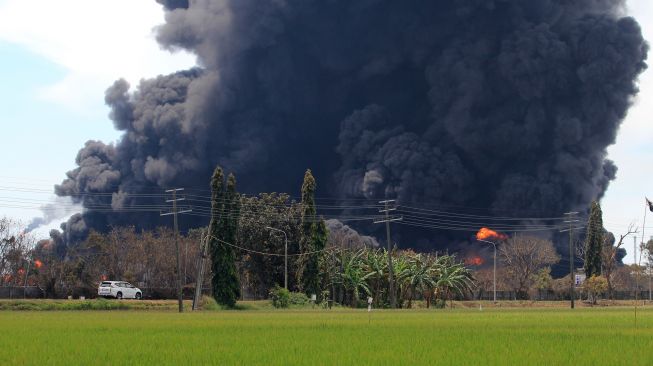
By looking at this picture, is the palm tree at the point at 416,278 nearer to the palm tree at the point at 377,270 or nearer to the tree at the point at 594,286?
the palm tree at the point at 377,270

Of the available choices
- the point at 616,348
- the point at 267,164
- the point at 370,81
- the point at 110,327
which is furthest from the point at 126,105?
the point at 616,348

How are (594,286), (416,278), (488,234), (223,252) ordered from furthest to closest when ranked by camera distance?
(488,234)
(594,286)
(416,278)
(223,252)

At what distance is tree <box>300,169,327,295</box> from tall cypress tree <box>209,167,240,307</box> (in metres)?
7.95

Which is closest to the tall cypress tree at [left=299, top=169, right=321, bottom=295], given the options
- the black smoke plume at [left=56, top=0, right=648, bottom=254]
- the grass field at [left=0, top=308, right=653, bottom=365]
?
the grass field at [left=0, top=308, right=653, bottom=365]

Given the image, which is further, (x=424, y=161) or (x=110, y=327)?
(x=424, y=161)

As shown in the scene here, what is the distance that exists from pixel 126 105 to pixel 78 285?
72409 millimetres

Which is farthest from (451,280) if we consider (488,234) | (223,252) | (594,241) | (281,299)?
(488,234)

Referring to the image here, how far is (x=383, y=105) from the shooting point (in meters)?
159

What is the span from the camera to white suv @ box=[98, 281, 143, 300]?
278 ft

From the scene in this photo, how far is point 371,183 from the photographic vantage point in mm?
139875

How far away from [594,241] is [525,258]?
550 inches

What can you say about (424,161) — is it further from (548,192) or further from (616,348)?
(616,348)

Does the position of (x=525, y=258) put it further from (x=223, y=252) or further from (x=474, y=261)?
(x=223, y=252)

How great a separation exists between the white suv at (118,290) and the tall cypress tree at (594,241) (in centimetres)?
5102
